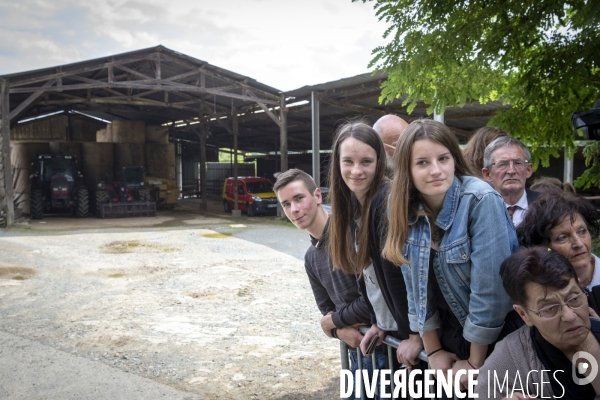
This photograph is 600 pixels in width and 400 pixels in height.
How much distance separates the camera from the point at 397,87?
4746 millimetres

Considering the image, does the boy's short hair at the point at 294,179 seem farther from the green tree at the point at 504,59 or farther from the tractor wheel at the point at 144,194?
the tractor wheel at the point at 144,194

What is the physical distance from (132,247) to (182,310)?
5663 millimetres

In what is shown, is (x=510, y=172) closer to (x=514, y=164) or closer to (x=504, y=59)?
(x=514, y=164)

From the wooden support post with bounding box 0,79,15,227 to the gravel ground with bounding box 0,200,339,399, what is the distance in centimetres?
262

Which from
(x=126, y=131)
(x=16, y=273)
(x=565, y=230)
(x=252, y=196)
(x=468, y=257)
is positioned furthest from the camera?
(x=126, y=131)

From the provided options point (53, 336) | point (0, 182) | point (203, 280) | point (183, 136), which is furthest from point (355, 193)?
point (183, 136)

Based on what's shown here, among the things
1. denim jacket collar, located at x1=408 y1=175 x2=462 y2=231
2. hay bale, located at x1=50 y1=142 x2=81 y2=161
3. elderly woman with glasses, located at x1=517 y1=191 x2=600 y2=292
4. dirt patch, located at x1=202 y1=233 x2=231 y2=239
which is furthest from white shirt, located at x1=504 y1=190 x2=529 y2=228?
hay bale, located at x1=50 y1=142 x2=81 y2=161

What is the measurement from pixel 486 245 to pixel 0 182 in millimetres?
15971

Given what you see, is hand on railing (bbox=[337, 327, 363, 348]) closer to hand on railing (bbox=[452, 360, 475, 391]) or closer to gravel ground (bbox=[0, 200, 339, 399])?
hand on railing (bbox=[452, 360, 475, 391])

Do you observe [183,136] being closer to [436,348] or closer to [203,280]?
[203,280]

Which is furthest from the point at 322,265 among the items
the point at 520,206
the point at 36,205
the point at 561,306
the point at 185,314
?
the point at 36,205

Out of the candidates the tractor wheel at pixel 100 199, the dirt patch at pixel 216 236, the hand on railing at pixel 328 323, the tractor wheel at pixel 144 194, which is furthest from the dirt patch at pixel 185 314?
the tractor wheel at pixel 144 194

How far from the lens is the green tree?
3939 mm

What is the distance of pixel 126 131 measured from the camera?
77.0ft
